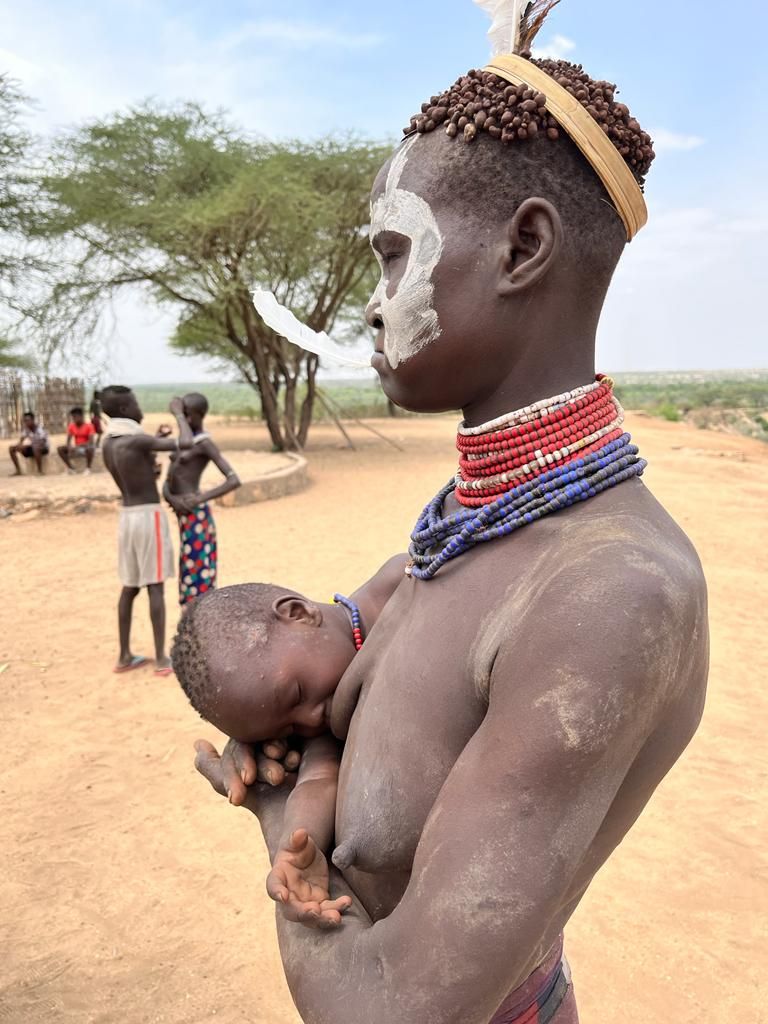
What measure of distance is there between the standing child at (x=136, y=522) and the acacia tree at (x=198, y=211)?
9411 millimetres

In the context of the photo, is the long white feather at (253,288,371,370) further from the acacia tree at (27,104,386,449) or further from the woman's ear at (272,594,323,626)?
the acacia tree at (27,104,386,449)

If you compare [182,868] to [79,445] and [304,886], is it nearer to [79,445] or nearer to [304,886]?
[304,886]

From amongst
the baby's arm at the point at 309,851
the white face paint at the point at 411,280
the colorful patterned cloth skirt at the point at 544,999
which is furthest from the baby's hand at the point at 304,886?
the white face paint at the point at 411,280

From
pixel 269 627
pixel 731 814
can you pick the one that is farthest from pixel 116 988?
pixel 731 814

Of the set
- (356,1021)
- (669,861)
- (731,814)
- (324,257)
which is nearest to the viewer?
(356,1021)

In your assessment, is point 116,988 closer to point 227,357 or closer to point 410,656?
point 410,656

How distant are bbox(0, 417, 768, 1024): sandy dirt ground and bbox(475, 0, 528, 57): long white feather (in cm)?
296

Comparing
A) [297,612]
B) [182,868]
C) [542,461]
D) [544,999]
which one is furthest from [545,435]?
[182,868]

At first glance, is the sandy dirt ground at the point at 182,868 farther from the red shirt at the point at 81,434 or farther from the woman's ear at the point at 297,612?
the red shirt at the point at 81,434

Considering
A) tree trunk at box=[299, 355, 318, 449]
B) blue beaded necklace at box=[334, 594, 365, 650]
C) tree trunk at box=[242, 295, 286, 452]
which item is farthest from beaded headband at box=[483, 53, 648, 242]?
tree trunk at box=[299, 355, 318, 449]

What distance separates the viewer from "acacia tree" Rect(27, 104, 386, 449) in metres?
14.8

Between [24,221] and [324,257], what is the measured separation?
6.08 meters

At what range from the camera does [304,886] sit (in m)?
0.97

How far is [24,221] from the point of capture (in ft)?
50.9
